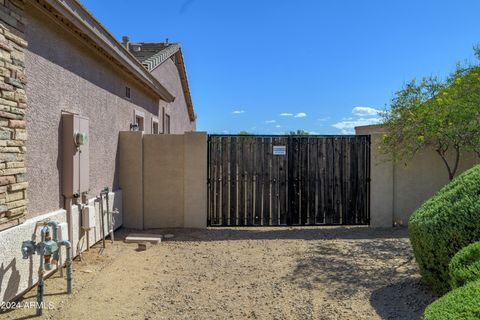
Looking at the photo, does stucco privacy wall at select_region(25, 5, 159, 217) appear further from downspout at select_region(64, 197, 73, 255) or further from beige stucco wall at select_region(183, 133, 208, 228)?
beige stucco wall at select_region(183, 133, 208, 228)

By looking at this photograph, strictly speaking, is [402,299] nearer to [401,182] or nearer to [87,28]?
[401,182]

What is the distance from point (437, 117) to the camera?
21.3 feet

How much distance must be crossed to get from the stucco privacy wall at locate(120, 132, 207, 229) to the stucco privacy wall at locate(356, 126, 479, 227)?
3.76m

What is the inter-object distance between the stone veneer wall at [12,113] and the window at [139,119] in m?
5.26

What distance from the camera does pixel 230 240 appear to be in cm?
738

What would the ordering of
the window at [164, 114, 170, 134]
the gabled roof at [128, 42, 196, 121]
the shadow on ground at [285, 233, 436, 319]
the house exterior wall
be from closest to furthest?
the shadow on ground at [285, 233, 436, 319] < the gabled roof at [128, 42, 196, 121] < the house exterior wall < the window at [164, 114, 170, 134]

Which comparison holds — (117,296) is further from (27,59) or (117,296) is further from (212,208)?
(212,208)

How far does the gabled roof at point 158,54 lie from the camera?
11845 mm

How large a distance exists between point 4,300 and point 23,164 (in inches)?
57.3

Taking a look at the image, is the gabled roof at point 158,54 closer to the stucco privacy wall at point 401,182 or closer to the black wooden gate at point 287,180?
the black wooden gate at point 287,180

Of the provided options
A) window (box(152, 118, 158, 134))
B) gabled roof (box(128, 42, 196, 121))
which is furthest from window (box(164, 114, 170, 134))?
gabled roof (box(128, 42, 196, 121))

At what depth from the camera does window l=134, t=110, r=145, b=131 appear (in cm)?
960

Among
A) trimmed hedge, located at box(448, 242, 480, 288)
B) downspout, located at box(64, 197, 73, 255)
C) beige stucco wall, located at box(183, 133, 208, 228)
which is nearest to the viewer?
trimmed hedge, located at box(448, 242, 480, 288)

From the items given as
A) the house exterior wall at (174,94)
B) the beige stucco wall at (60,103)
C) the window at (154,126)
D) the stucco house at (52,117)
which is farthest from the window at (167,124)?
the stucco house at (52,117)
